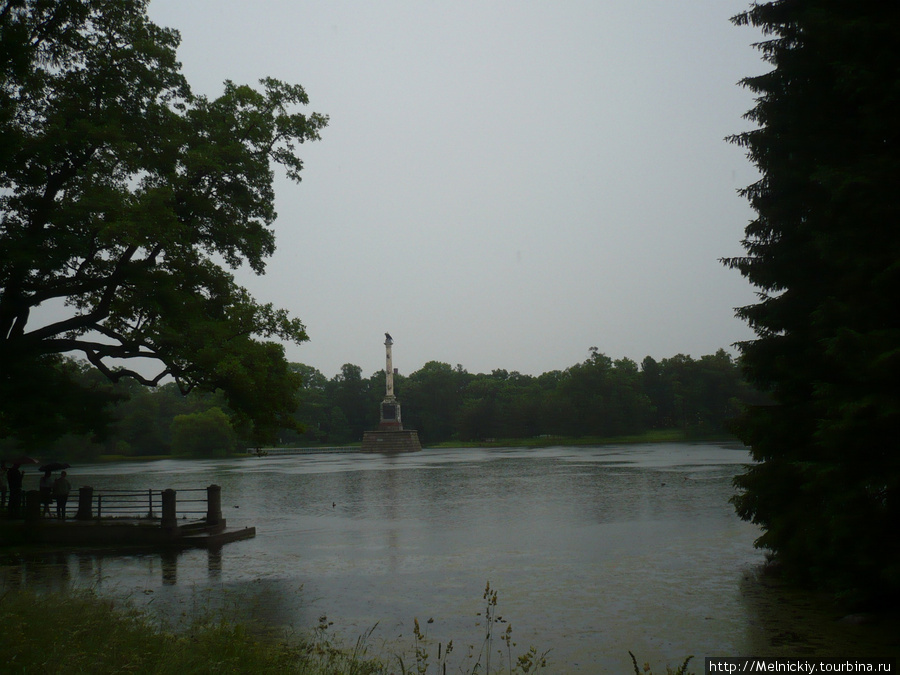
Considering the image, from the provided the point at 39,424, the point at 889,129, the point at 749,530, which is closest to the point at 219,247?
the point at 39,424

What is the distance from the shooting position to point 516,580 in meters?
15.8

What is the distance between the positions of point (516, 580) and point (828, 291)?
9.11 metres

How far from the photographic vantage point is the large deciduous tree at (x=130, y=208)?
599 inches

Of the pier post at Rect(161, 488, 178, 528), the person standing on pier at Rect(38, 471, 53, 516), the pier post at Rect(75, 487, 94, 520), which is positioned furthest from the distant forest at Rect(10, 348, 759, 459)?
the pier post at Rect(161, 488, 178, 528)

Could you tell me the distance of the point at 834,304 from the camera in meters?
12.0

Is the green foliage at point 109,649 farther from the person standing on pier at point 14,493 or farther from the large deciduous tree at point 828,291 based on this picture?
the person standing on pier at point 14,493

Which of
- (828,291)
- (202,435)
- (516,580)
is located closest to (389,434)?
(202,435)

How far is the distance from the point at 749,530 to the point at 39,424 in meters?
20.4

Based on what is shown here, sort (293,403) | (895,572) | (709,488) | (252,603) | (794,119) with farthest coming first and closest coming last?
(709,488), (293,403), (794,119), (252,603), (895,572)

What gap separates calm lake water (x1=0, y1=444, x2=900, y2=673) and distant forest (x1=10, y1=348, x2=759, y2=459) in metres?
90.6

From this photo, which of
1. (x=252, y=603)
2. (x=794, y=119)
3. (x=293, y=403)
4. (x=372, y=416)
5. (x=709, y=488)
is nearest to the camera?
(x=252, y=603)

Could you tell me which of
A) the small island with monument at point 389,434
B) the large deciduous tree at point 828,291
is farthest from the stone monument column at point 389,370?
the large deciduous tree at point 828,291

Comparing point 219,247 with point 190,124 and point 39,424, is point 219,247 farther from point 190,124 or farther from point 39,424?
point 39,424

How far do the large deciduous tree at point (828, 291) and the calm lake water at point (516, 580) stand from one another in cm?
151
